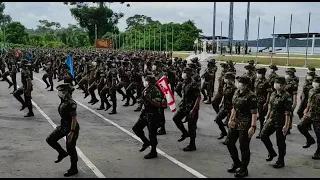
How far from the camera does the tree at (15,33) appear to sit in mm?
69625

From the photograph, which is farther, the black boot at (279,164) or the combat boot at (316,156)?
the combat boot at (316,156)

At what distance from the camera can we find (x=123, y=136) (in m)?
9.93

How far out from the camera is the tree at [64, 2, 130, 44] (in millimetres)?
76619

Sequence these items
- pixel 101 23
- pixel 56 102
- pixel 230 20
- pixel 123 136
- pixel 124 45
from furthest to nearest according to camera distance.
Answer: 1. pixel 101 23
2. pixel 124 45
3. pixel 230 20
4. pixel 56 102
5. pixel 123 136

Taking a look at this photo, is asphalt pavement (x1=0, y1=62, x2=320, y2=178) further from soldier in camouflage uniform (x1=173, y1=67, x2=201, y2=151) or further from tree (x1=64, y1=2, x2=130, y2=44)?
tree (x1=64, y1=2, x2=130, y2=44)

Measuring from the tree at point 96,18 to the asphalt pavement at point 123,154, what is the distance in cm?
6673

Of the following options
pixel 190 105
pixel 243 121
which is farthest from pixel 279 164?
pixel 190 105

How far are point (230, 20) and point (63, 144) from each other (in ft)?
112

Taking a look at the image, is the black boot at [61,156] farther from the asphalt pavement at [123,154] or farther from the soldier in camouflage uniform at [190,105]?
the soldier in camouflage uniform at [190,105]

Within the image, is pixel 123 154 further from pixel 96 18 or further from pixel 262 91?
pixel 96 18

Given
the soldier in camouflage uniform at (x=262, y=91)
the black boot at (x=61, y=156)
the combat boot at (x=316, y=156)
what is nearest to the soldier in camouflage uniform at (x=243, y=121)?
the combat boot at (x=316, y=156)

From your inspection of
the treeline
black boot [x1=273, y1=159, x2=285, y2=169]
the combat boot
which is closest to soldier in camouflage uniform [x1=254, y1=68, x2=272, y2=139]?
the combat boot

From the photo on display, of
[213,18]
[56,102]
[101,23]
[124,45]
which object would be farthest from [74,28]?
[56,102]

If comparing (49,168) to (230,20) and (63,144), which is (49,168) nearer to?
(63,144)
